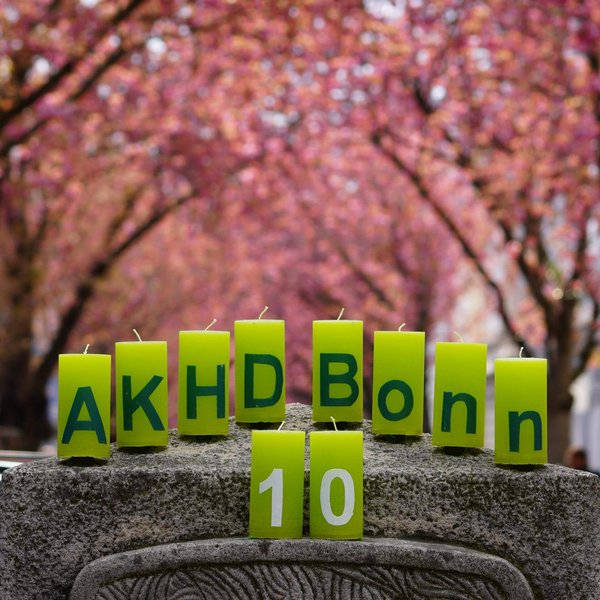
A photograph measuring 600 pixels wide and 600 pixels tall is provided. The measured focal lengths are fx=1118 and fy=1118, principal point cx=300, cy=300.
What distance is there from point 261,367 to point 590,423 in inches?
733

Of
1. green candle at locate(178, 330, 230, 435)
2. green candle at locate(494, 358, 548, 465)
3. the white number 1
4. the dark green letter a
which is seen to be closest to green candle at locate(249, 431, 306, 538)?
the white number 1

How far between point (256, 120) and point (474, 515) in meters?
11.4

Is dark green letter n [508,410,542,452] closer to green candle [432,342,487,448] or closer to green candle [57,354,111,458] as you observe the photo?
green candle [432,342,487,448]

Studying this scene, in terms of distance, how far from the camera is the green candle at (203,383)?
267cm

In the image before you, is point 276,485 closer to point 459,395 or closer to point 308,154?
point 459,395

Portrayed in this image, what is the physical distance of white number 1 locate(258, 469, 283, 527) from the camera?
94.4 inches

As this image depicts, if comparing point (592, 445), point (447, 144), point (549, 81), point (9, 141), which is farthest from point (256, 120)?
point (592, 445)

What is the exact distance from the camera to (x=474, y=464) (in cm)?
256

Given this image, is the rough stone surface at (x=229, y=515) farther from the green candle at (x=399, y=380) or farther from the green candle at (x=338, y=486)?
the green candle at (x=399, y=380)

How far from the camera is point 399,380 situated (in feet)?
8.80

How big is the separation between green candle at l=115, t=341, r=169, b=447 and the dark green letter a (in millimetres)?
95

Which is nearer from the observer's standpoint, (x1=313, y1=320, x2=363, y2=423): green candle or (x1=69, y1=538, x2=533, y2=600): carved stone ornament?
(x1=69, y1=538, x2=533, y2=600): carved stone ornament

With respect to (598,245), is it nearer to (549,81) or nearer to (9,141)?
(549,81)

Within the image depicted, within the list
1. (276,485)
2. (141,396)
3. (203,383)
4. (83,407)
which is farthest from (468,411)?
(83,407)
